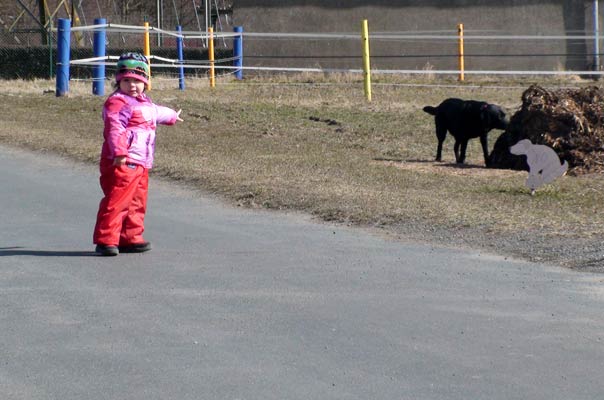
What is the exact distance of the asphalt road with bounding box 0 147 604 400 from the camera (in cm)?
Answer: 563

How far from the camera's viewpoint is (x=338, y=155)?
1491 cm

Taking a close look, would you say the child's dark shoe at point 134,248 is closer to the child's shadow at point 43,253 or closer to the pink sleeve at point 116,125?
the child's shadow at point 43,253

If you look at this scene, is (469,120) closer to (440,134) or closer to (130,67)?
(440,134)

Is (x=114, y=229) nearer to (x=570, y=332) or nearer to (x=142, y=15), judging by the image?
(x=570, y=332)

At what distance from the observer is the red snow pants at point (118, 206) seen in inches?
348

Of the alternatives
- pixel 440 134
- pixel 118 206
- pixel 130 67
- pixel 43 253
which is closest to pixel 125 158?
pixel 118 206

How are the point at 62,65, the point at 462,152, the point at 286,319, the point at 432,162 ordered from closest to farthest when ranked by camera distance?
the point at 286,319 < the point at 462,152 < the point at 432,162 < the point at 62,65

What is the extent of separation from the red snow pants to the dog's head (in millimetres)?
6245

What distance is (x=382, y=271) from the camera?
821 cm

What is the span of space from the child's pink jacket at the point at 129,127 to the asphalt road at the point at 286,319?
77cm

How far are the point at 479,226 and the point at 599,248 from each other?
1.26 m

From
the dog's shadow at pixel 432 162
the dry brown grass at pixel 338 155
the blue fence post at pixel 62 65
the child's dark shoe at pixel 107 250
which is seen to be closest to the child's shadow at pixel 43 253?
the child's dark shoe at pixel 107 250

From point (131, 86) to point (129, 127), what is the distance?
12.1 inches

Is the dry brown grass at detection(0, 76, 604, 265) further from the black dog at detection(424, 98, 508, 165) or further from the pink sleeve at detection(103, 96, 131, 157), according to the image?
the pink sleeve at detection(103, 96, 131, 157)
